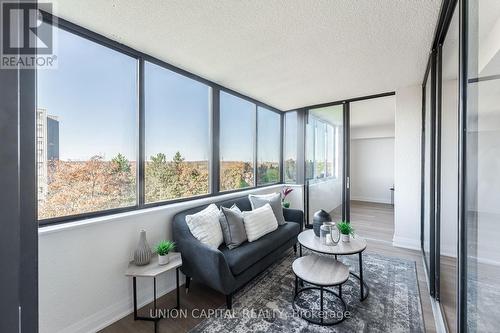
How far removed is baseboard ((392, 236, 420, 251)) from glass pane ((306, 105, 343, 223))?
1188mm

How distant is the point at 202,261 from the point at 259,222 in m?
0.86

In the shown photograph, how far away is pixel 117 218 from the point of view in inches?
75.1

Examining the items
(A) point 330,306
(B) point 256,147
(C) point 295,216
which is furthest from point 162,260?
(B) point 256,147

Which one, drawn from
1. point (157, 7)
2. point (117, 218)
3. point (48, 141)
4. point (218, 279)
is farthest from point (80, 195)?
point (157, 7)

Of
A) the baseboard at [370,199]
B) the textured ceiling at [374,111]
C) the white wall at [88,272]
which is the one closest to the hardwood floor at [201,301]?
the white wall at [88,272]

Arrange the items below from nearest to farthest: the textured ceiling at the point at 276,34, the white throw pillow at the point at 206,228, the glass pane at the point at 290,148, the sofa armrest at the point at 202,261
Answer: the textured ceiling at the point at 276,34 < the sofa armrest at the point at 202,261 < the white throw pillow at the point at 206,228 < the glass pane at the point at 290,148

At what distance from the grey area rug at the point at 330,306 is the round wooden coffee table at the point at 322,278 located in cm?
6

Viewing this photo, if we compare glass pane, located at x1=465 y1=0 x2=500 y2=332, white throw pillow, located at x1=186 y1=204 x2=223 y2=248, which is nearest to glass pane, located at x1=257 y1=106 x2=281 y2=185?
white throw pillow, located at x1=186 y1=204 x2=223 y2=248

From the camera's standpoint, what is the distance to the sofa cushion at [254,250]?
2064 mm

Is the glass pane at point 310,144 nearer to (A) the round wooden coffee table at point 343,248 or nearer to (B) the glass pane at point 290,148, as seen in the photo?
(B) the glass pane at point 290,148

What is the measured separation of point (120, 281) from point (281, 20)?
8.58 ft

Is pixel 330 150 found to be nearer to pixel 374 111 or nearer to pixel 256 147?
pixel 374 111

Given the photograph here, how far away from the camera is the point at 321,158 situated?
4.79 metres

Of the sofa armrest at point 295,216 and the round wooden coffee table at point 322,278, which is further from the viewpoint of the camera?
the sofa armrest at point 295,216
